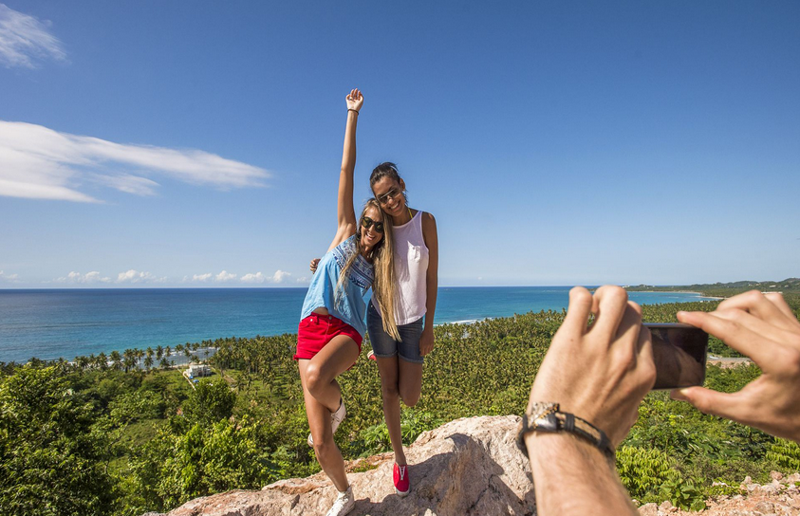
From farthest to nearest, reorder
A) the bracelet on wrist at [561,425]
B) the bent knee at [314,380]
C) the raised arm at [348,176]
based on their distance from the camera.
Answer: the raised arm at [348,176], the bent knee at [314,380], the bracelet on wrist at [561,425]

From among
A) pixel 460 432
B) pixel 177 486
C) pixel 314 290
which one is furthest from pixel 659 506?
pixel 177 486

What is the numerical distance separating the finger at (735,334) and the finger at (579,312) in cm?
24

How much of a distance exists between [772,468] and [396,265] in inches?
472

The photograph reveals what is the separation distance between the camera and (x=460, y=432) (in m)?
4.97

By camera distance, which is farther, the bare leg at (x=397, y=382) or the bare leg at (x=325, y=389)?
the bare leg at (x=397, y=382)

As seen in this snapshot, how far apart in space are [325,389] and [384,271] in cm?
108

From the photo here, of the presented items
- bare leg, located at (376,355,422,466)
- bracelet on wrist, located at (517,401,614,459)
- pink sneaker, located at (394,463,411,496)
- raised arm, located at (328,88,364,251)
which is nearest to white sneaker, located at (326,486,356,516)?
pink sneaker, located at (394,463,411,496)

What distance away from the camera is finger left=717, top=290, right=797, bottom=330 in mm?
839

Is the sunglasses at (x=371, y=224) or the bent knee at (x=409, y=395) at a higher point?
the sunglasses at (x=371, y=224)

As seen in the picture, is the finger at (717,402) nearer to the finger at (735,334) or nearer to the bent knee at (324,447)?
the finger at (735,334)

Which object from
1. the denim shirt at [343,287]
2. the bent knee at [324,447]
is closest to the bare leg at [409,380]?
the denim shirt at [343,287]

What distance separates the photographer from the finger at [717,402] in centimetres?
88

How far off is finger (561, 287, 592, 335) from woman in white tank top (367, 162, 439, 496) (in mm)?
2541

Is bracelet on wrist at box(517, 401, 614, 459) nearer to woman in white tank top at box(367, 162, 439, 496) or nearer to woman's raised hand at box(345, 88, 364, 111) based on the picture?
woman in white tank top at box(367, 162, 439, 496)
